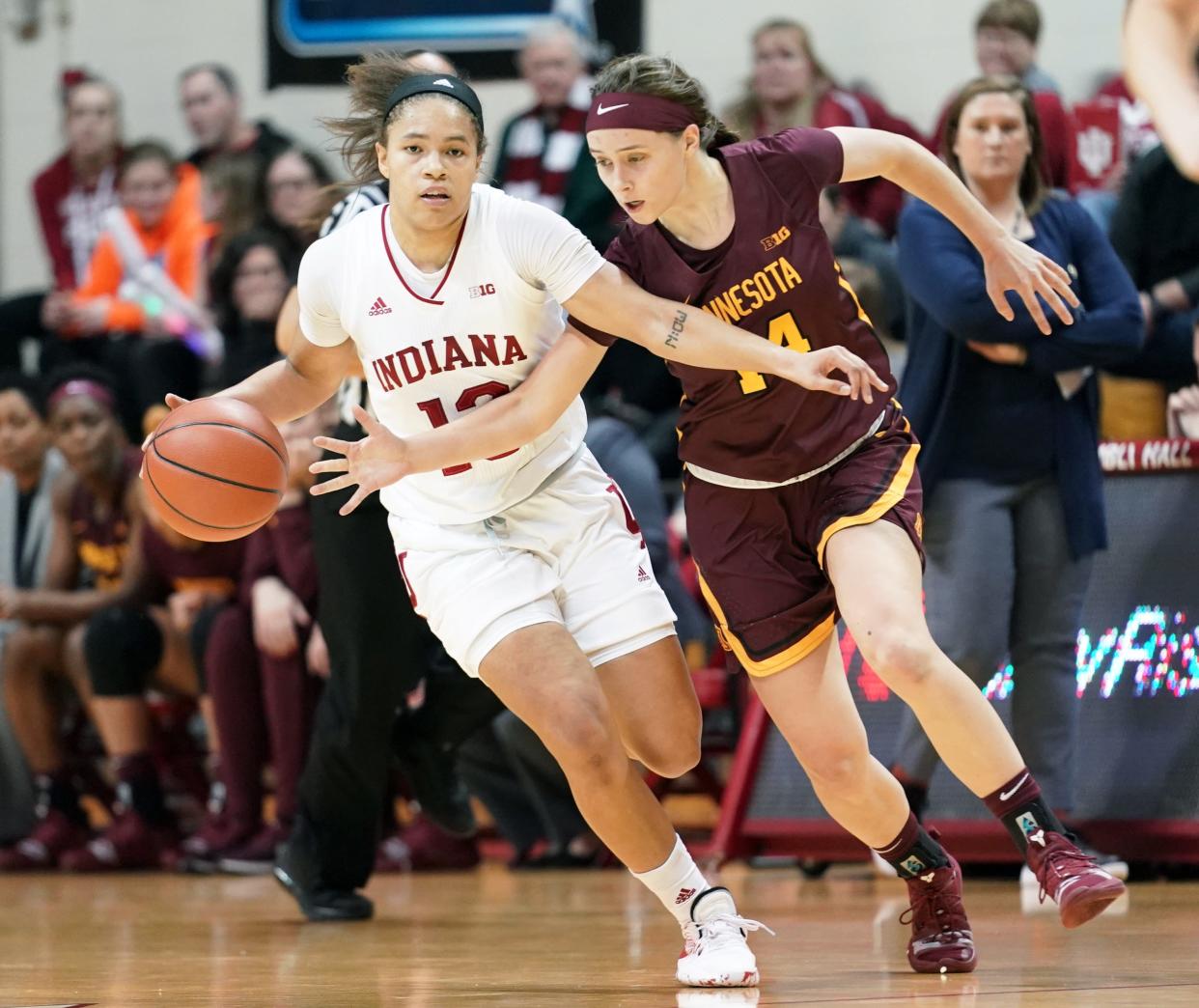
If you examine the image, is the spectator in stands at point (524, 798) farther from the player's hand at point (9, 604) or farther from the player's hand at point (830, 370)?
the player's hand at point (830, 370)

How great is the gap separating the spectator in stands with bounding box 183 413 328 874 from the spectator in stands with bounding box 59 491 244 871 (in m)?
0.25

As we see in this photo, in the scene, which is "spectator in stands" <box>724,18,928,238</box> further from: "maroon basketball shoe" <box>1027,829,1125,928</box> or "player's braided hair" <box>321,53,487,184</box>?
"maroon basketball shoe" <box>1027,829,1125,928</box>

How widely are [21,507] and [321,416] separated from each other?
2.34m

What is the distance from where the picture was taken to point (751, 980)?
13.6 ft

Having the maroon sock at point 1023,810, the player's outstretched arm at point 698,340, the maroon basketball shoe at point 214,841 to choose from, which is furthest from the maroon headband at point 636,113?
the maroon basketball shoe at point 214,841

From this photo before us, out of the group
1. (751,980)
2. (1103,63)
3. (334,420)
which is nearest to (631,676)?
(751,980)

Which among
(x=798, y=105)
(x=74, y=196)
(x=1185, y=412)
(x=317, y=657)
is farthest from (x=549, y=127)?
(x=1185, y=412)

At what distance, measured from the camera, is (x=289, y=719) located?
7.38m

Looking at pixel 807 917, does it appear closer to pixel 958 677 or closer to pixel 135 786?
pixel 958 677

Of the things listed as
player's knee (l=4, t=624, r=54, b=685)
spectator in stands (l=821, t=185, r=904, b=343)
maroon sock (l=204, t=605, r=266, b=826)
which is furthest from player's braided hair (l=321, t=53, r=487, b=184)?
player's knee (l=4, t=624, r=54, b=685)

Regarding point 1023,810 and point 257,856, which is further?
point 257,856

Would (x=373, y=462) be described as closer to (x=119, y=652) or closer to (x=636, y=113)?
(x=636, y=113)

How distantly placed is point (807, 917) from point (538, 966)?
1211 millimetres

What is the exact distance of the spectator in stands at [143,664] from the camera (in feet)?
26.1
